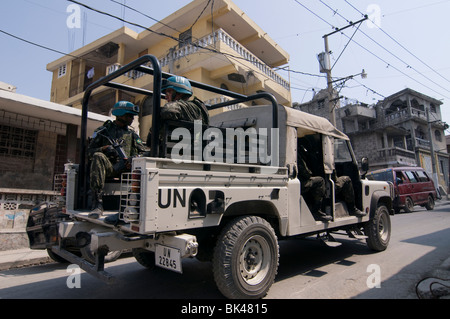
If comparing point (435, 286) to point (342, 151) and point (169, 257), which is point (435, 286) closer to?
point (342, 151)

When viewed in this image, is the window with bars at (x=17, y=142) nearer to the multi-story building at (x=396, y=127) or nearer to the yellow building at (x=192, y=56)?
the yellow building at (x=192, y=56)

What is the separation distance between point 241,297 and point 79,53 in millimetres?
19580

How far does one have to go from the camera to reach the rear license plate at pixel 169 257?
254 centimetres

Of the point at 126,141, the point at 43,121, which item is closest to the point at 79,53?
the point at 43,121

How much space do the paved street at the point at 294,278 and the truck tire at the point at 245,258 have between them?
0.36m

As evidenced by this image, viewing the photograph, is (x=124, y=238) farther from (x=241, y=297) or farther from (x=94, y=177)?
(x=241, y=297)

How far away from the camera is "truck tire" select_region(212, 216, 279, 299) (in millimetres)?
2885

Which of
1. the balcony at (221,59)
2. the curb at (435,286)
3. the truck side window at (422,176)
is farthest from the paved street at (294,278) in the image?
the truck side window at (422,176)

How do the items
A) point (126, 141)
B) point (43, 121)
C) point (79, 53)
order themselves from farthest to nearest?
point (79, 53) < point (43, 121) < point (126, 141)

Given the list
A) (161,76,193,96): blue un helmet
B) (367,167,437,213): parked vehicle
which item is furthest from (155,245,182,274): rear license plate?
(367,167,437,213): parked vehicle

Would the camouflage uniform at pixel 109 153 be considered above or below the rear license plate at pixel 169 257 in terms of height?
above

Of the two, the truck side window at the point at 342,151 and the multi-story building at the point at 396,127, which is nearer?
the truck side window at the point at 342,151

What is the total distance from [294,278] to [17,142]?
928 cm
